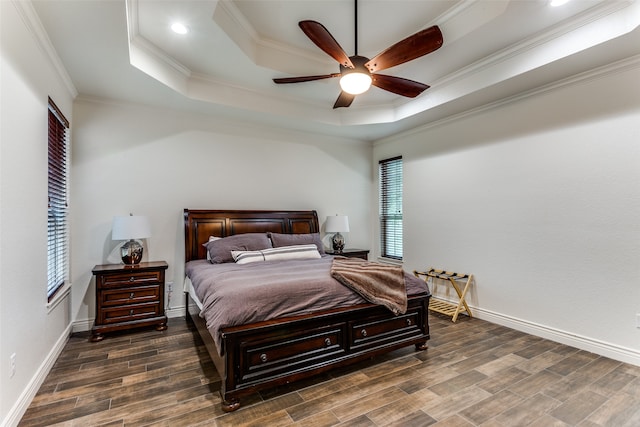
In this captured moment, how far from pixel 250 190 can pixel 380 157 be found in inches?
97.3

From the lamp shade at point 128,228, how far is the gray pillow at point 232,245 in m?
0.74

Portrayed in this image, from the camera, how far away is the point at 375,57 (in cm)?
255

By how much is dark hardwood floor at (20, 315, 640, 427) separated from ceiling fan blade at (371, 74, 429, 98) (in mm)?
2549

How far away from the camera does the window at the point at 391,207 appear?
527 centimetres

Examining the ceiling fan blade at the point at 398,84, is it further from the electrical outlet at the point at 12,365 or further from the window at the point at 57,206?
the electrical outlet at the point at 12,365

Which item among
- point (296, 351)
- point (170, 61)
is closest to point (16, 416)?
point (296, 351)

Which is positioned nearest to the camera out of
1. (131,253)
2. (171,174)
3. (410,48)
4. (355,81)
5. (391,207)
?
(410,48)

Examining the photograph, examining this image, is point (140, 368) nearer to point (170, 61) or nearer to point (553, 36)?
point (170, 61)

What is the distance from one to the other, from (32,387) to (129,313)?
120 cm

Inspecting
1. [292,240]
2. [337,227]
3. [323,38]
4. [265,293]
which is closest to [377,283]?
[265,293]

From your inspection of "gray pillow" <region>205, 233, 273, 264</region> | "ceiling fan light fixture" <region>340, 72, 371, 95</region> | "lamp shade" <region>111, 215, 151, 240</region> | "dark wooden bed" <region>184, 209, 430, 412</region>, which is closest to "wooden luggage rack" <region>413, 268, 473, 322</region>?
"dark wooden bed" <region>184, 209, 430, 412</region>

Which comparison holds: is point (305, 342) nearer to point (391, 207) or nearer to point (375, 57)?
point (375, 57)

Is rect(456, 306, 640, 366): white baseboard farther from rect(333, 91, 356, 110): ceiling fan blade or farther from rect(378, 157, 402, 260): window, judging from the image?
rect(333, 91, 356, 110): ceiling fan blade

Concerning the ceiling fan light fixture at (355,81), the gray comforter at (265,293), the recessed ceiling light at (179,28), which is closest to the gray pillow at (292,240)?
the gray comforter at (265,293)
